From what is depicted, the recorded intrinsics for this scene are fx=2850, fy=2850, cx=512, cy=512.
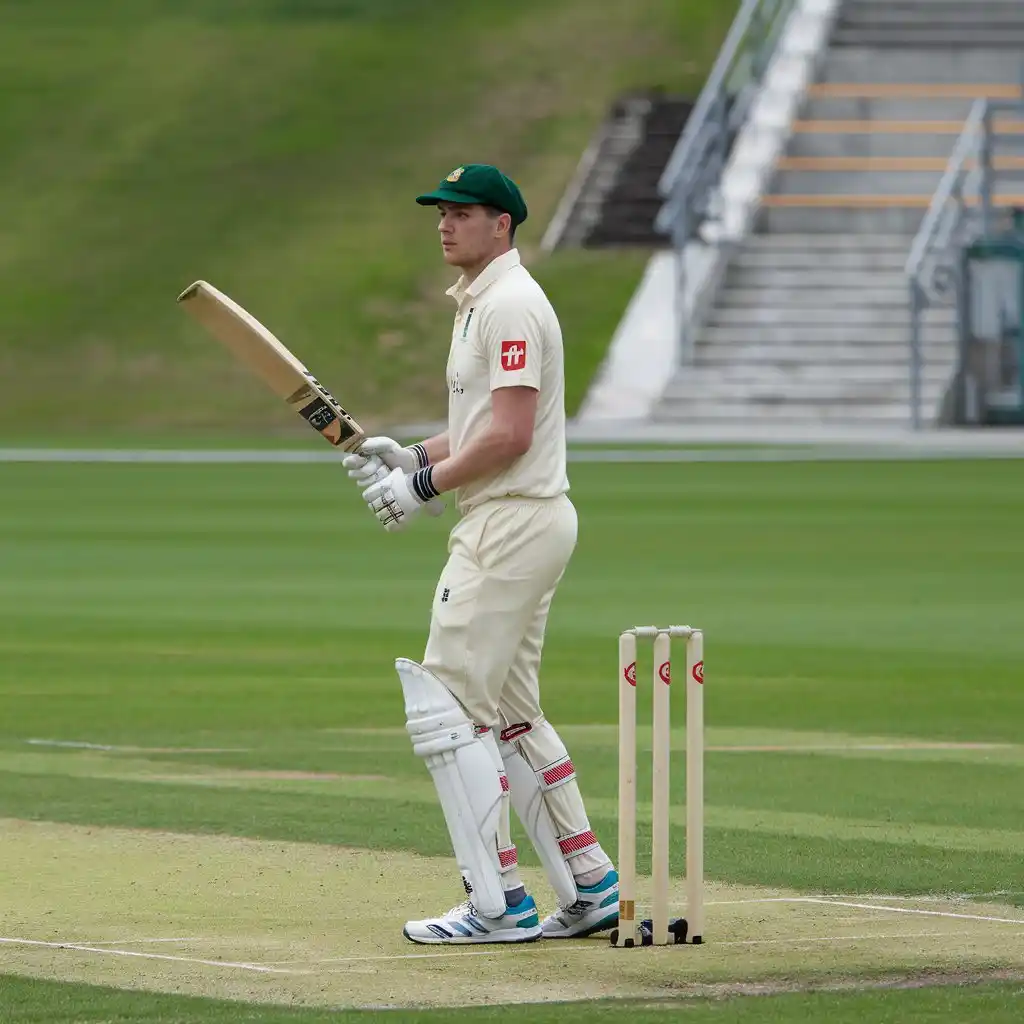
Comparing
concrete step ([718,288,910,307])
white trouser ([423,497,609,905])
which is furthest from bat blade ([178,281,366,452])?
concrete step ([718,288,910,307])

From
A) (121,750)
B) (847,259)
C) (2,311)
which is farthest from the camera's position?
(2,311)

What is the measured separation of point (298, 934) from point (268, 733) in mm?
4629

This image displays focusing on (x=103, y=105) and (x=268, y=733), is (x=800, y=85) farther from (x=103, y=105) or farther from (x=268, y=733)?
(x=268, y=733)

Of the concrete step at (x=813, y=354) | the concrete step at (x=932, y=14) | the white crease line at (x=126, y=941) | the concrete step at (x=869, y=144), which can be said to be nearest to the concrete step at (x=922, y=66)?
the concrete step at (x=932, y=14)

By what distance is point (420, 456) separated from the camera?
7766mm

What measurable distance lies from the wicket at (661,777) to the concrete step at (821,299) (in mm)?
33420

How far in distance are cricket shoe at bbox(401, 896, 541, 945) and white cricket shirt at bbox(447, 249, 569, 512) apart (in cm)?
107

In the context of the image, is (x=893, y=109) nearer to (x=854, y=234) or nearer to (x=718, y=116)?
(x=854, y=234)

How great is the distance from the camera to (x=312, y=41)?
50312 millimetres

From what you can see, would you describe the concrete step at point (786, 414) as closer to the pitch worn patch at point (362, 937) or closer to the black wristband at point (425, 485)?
the pitch worn patch at point (362, 937)


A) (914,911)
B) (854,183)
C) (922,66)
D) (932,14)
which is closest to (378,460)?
(914,911)

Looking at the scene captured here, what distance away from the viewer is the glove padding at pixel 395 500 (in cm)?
743

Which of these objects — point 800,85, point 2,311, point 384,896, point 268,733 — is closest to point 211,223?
point 2,311

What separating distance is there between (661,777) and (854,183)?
121ft
